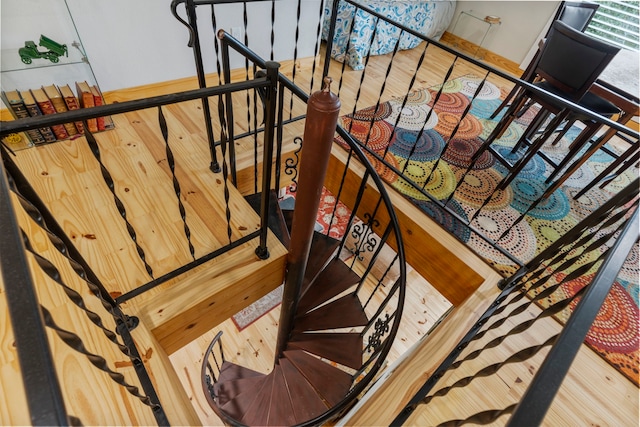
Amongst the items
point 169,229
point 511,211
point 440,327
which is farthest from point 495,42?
point 169,229

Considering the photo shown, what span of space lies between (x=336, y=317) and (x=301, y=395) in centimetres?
53

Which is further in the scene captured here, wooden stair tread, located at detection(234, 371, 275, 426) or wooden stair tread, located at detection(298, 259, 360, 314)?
wooden stair tread, located at detection(298, 259, 360, 314)

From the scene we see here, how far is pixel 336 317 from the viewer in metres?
2.14

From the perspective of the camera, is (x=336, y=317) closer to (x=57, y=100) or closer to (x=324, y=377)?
(x=324, y=377)

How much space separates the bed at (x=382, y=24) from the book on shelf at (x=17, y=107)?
8.85ft

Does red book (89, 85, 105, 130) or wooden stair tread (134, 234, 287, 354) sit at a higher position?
red book (89, 85, 105, 130)

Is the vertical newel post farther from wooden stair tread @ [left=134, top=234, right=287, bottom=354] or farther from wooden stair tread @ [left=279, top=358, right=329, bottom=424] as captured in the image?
wooden stair tread @ [left=279, top=358, right=329, bottom=424]

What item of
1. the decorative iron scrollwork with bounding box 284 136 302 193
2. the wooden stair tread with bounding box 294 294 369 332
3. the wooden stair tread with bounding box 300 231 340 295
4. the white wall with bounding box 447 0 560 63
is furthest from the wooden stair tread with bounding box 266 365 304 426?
the white wall with bounding box 447 0 560 63

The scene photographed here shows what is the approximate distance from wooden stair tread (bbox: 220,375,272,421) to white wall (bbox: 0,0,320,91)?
2.42 meters

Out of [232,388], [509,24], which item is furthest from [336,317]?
[509,24]

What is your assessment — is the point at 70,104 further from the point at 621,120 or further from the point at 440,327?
the point at 621,120

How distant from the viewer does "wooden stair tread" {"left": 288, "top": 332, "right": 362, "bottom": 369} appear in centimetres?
201

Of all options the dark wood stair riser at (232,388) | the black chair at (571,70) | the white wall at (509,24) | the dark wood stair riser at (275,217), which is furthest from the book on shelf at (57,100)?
the white wall at (509,24)

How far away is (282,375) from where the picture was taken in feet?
7.23
